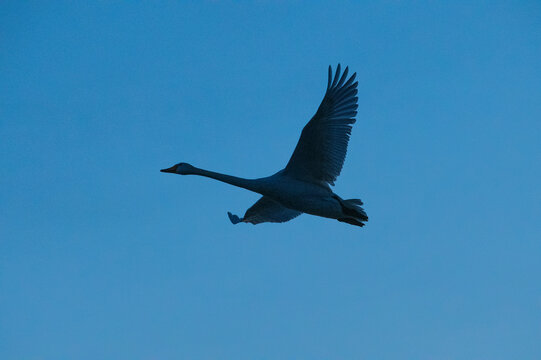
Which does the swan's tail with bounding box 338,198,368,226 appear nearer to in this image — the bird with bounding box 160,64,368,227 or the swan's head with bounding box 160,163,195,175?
the bird with bounding box 160,64,368,227

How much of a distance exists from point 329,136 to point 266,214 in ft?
12.0

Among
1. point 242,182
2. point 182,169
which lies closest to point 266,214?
point 182,169

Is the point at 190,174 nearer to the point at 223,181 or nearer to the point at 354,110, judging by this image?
the point at 223,181

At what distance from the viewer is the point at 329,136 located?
15.9m

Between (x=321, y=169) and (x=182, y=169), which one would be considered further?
(x=182, y=169)

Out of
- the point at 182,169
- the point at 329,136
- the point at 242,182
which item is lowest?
the point at 242,182

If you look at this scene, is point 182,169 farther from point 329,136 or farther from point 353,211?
point 353,211

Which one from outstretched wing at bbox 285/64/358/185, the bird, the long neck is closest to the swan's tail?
the bird

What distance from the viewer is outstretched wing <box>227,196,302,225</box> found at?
1845cm

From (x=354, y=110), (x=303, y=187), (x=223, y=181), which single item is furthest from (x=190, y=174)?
(x=354, y=110)

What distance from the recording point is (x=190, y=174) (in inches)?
657

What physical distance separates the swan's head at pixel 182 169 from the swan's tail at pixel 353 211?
3.64 m

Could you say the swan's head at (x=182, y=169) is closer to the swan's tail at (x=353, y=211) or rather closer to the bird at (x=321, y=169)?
the bird at (x=321, y=169)

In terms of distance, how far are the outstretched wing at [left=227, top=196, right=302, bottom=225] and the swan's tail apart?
255 cm
